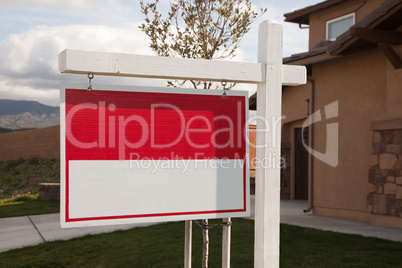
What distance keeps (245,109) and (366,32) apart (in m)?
7.24

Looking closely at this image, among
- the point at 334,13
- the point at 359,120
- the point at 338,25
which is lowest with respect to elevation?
the point at 359,120

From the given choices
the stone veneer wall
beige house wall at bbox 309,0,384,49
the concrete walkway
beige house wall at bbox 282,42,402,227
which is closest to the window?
beige house wall at bbox 309,0,384,49

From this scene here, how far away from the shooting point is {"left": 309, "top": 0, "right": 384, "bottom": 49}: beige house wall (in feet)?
46.0

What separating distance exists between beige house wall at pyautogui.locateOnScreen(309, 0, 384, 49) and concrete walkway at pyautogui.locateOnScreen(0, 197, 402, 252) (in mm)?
6939

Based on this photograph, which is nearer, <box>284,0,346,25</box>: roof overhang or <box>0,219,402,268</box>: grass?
<box>0,219,402,268</box>: grass

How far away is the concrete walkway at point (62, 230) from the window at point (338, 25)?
6866mm

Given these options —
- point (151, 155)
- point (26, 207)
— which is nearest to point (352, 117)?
point (151, 155)

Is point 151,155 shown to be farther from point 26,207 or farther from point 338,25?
point 338,25

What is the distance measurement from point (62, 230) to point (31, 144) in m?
17.5

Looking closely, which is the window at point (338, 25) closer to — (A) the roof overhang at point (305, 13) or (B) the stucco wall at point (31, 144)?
(A) the roof overhang at point (305, 13)

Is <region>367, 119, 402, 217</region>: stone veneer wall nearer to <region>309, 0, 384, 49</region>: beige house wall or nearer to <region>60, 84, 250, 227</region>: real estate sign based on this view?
<region>309, 0, 384, 49</region>: beige house wall

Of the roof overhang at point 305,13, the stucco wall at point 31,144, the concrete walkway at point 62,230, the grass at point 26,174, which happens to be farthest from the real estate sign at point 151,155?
the stucco wall at point 31,144

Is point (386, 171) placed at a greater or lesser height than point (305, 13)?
lesser

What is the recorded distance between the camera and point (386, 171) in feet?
30.9
